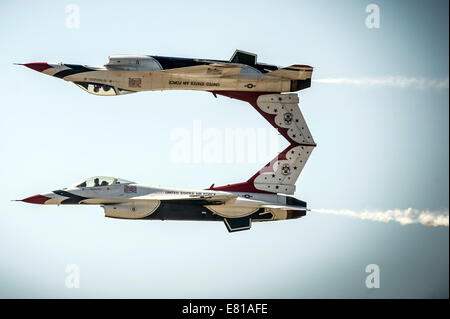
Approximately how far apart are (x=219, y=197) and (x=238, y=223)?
4.77 feet

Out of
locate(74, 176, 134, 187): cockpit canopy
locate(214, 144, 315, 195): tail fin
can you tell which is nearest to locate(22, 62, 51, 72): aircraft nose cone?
locate(74, 176, 134, 187): cockpit canopy

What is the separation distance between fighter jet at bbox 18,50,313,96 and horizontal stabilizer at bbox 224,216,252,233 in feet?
17.6

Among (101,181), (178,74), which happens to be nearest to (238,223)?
(101,181)

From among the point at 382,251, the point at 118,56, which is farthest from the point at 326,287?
the point at 118,56

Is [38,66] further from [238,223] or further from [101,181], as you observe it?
[238,223]

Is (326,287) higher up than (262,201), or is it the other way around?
(262,201)

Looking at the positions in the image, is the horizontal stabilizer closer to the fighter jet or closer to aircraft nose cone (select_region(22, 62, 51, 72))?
the fighter jet

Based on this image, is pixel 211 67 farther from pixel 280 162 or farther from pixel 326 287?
pixel 326 287

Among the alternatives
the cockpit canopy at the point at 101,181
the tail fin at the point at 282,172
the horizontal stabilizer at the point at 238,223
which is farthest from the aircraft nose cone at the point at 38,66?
the horizontal stabilizer at the point at 238,223

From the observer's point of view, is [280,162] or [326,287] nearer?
[280,162]

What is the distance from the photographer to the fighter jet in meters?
42.4

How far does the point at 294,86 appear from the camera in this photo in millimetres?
43219

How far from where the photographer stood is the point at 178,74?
42.5 meters
